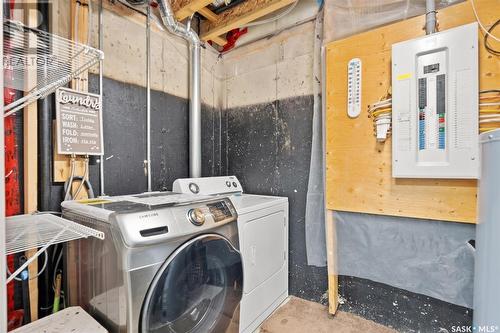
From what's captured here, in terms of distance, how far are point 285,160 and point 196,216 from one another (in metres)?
1.10

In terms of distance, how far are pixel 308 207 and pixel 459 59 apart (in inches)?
47.1

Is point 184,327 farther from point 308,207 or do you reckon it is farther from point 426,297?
point 426,297

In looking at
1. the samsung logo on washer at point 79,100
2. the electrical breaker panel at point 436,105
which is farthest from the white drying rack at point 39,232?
the electrical breaker panel at point 436,105

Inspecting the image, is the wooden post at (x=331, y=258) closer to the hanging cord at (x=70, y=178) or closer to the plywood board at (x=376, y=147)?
the plywood board at (x=376, y=147)

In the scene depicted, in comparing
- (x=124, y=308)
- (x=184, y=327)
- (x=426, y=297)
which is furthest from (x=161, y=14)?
(x=426, y=297)

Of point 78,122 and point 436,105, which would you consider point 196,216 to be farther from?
point 436,105

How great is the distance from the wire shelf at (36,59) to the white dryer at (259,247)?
2.93 ft

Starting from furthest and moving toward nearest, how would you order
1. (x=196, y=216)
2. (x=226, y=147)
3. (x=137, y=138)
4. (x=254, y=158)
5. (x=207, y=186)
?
(x=226, y=147) → (x=254, y=158) → (x=207, y=186) → (x=137, y=138) → (x=196, y=216)

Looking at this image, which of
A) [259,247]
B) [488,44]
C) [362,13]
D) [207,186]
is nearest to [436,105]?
[488,44]

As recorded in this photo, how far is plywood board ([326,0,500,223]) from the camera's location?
1.26 meters

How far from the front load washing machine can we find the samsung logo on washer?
56cm

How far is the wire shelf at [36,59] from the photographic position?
0.86 meters

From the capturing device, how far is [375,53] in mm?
1504

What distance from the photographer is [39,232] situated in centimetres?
97
